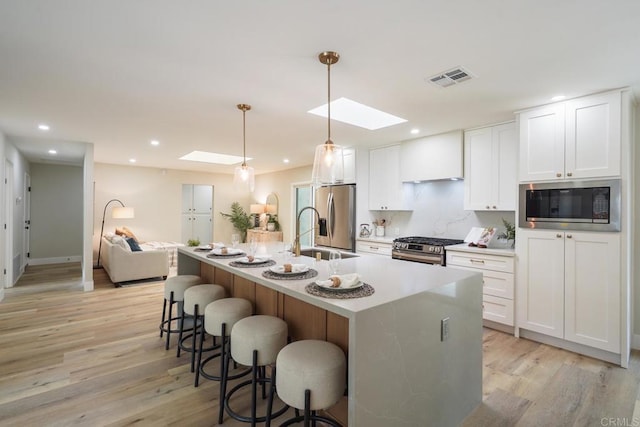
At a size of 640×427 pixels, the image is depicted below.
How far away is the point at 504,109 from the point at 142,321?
15.2 feet

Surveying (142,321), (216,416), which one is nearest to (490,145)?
(216,416)

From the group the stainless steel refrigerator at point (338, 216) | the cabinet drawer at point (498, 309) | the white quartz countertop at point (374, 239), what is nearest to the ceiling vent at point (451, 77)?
the cabinet drawer at point (498, 309)

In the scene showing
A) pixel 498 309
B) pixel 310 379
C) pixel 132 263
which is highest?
pixel 310 379

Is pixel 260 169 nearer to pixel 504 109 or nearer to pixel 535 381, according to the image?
pixel 504 109

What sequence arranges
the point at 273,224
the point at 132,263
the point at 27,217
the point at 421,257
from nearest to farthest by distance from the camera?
the point at 421,257 → the point at 132,263 → the point at 27,217 → the point at 273,224

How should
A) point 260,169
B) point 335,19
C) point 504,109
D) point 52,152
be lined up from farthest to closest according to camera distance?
point 260,169 → point 52,152 → point 504,109 → point 335,19

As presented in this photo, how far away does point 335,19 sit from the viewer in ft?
5.74

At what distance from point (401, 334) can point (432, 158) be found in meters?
3.24

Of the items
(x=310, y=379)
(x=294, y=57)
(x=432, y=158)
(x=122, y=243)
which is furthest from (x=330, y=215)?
(x=310, y=379)

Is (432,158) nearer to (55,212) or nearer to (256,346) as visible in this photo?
(256,346)

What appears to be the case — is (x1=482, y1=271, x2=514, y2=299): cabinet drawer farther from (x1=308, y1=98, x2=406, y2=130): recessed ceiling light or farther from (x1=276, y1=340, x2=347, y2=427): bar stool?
(x1=276, y1=340, x2=347, y2=427): bar stool

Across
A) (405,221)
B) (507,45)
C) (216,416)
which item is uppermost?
(507,45)

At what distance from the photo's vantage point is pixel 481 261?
139 inches

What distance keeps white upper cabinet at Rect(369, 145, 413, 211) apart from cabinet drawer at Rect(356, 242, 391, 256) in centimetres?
59
